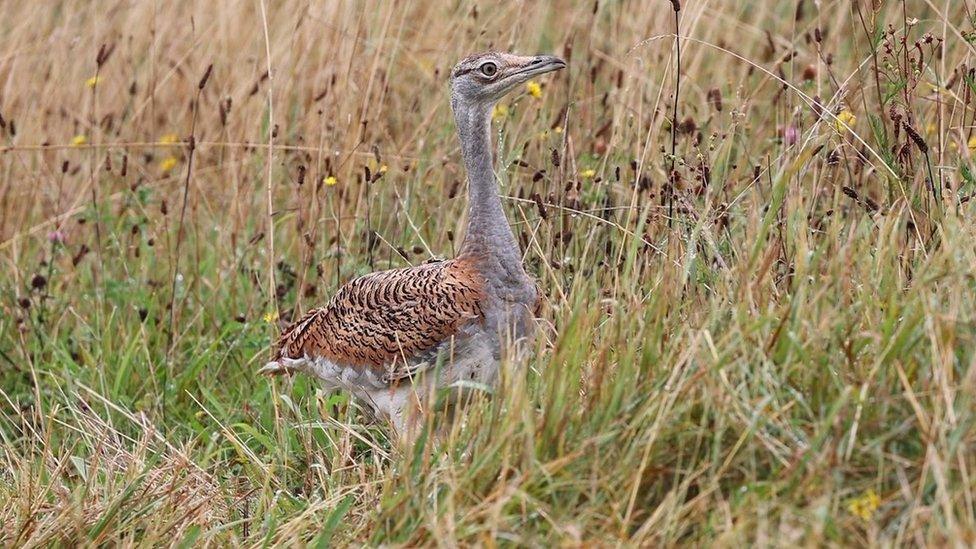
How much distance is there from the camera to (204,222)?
6.29m

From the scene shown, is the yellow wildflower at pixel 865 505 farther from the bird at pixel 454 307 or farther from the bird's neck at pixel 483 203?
the bird's neck at pixel 483 203

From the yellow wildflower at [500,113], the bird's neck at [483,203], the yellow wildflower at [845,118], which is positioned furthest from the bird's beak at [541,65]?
the yellow wildflower at [500,113]

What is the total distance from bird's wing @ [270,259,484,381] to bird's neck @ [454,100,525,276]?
0.08 meters

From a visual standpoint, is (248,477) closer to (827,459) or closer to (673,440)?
(673,440)

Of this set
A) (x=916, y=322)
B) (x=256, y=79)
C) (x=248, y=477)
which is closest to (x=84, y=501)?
(x=248, y=477)

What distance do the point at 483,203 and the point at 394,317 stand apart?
43 cm

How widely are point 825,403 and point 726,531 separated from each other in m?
0.44

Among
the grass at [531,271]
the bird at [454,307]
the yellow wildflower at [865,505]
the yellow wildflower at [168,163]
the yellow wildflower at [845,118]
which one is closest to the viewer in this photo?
the yellow wildflower at [865,505]

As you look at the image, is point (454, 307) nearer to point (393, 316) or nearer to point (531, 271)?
point (393, 316)

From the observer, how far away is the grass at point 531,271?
126 inches

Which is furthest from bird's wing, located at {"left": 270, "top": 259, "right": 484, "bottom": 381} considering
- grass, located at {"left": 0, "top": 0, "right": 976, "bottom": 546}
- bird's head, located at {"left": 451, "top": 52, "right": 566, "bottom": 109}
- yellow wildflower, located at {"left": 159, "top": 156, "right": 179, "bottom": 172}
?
yellow wildflower, located at {"left": 159, "top": 156, "right": 179, "bottom": 172}

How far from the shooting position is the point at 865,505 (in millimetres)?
2998

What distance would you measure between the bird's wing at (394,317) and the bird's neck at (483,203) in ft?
0.27

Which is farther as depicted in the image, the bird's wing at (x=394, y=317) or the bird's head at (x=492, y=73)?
the bird's head at (x=492, y=73)
